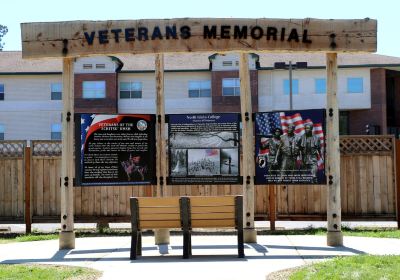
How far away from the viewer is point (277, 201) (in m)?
14.1

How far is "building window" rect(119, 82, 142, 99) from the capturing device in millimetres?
44062

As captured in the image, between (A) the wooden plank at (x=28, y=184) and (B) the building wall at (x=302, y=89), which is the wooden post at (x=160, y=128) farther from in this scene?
(B) the building wall at (x=302, y=89)

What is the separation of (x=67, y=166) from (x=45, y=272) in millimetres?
3138

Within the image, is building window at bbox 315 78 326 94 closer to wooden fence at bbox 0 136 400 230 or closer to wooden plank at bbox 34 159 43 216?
wooden fence at bbox 0 136 400 230

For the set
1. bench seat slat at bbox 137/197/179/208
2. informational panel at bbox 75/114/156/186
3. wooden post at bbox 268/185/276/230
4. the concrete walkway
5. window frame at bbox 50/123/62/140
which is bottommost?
the concrete walkway

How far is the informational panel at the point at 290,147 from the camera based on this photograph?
11.4 metres

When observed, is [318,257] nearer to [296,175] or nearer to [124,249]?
[296,175]

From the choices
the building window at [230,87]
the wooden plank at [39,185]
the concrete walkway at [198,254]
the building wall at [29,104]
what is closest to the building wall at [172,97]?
the building window at [230,87]

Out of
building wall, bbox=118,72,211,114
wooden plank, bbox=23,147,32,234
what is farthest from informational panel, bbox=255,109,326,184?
building wall, bbox=118,72,211,114

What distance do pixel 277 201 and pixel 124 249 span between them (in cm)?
463

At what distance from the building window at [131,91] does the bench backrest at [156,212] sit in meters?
35.0

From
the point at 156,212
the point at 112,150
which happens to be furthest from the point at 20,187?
the point at 156,212

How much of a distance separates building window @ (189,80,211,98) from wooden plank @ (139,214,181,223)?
3475cm

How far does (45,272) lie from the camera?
788cm
